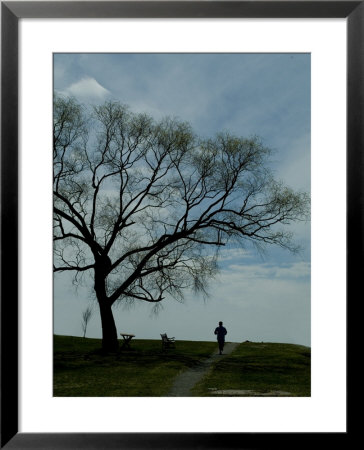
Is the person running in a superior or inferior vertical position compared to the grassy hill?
superior

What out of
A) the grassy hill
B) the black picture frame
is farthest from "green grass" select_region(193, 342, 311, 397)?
the black picture frame

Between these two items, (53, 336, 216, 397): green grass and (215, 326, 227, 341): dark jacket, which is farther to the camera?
(215, 326, 227, 341): dark jacket

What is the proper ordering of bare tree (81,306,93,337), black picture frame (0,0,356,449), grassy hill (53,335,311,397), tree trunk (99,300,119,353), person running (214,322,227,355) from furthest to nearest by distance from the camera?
tree trunk (99,300,119,353)
person running (214,322,227,355)
bare tree (81,306,93,337)
grassy hill (53,335,311,397)
black picture frame (0,0,356,449)

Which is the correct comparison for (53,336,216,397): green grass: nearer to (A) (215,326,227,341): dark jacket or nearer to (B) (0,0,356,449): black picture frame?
(A) (215,326,227,341): dark jacket

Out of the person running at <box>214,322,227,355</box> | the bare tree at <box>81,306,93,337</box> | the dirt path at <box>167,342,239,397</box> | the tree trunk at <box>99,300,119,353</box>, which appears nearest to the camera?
the dirt path at <box>167,342,239,397</box>

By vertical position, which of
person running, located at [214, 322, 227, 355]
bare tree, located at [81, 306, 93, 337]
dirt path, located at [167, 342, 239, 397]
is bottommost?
dirt path, located at [167, 342, 239, 397]

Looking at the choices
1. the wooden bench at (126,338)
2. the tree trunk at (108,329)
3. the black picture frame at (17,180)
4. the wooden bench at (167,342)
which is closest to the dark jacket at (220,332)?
the wooden bench at (167,342)

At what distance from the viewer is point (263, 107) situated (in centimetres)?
370

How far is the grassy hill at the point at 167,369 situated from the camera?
315 centimetres

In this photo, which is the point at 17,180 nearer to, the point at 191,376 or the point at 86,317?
the point at 86,317

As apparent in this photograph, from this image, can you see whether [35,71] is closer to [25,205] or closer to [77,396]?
[25,205]

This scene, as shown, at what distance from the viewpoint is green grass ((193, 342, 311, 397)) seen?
3.17 m

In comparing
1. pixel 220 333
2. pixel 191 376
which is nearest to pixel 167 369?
pixel 191 376
